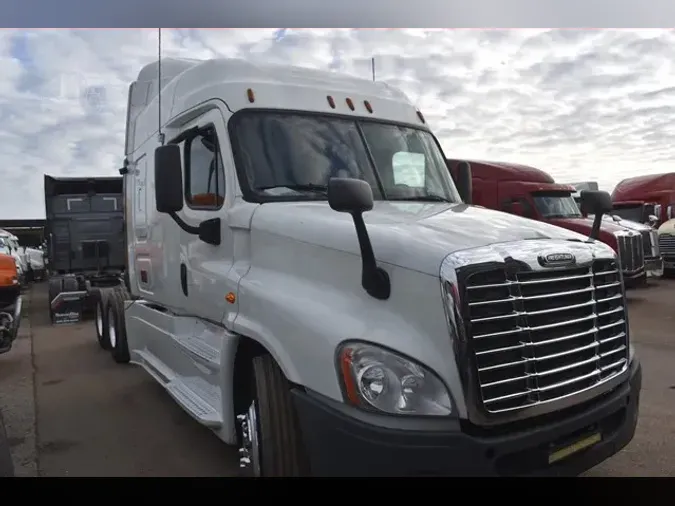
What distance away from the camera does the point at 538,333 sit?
279cm

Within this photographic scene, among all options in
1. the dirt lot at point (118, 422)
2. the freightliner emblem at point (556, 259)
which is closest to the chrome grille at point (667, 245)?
the dirt lot at point (118, 422)

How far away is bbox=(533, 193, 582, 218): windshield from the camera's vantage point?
1113 centimetres

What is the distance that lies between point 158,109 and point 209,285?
2.07m

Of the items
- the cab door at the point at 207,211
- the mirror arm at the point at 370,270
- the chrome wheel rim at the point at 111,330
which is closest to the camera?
the mirror arm at the point at 370,270

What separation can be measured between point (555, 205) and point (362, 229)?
372 inches

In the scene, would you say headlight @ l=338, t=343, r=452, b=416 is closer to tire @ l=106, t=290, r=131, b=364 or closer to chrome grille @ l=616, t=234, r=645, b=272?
tire @ l=106, t=290, r=131, b=364

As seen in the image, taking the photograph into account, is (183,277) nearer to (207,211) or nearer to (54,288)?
(207,211)

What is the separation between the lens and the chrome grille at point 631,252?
10547 mm

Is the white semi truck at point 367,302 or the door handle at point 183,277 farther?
the door handle at point 183,277

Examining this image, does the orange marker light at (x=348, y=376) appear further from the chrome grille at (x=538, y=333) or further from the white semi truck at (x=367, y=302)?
the chrome grille at (x=538, y=333)

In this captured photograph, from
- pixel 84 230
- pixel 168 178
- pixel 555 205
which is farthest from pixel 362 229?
pixel 84 230

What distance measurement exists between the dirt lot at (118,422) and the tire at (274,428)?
1.04 metres

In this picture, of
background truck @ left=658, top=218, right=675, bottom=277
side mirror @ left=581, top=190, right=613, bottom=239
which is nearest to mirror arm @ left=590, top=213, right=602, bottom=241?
side mirror @ left=581, top=190, right=613, bottom=239

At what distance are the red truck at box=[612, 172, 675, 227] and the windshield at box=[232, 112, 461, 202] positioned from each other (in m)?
13.4
